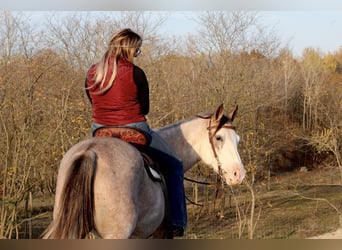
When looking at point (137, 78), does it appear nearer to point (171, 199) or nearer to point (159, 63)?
point (171, 199)

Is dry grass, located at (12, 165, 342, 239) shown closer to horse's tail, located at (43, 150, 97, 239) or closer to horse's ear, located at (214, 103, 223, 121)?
horse's ear, located at (214, 103, 223, 121)

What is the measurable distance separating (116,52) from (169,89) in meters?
4.49

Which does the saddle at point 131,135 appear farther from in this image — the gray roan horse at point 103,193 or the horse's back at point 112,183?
the horse's back at point 112,183

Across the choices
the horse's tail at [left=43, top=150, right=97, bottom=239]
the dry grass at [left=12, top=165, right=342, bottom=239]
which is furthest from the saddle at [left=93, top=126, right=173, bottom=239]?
the dry grass at [left=12, top=165, right=342, bottom=239]

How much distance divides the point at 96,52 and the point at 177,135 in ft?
10.2

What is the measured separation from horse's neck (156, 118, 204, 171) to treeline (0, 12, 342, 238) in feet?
9.39

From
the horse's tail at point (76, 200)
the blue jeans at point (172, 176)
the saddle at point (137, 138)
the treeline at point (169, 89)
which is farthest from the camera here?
the treeline at point (169, 89)

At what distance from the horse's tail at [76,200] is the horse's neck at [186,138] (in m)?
1.38

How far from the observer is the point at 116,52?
11.1 ft

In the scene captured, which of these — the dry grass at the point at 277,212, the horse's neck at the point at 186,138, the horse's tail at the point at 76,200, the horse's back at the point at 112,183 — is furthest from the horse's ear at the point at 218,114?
the dry grass at the point at 277,212

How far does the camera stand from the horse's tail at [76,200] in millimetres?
2875

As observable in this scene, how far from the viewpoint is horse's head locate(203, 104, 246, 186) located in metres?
4.04

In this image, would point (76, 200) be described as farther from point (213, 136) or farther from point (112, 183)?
point (213, 136)

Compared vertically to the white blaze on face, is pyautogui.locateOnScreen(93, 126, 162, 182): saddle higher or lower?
higher
